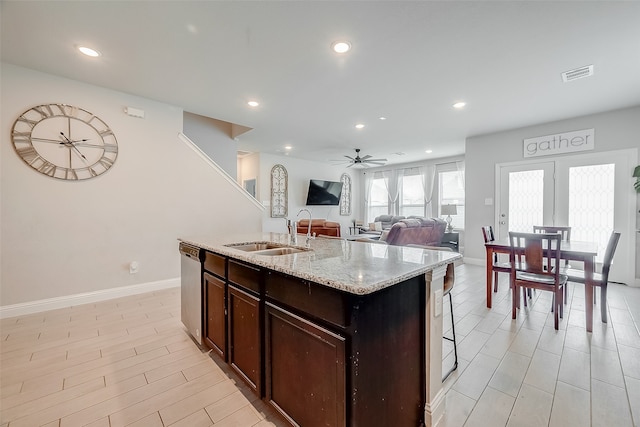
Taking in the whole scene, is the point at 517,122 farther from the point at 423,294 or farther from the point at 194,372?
the point at 194,372

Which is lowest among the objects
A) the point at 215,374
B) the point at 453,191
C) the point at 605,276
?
the point at 215,374

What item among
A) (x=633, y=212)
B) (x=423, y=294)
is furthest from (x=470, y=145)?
(x=423, y=294)

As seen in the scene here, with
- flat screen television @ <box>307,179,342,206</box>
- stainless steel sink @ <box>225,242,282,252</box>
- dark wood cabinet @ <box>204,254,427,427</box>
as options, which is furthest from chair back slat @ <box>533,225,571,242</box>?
flat screen television @ <box>307,179,342,206</box>

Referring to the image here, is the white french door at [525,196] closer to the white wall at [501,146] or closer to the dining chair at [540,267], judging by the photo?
the white wall at [501,146]

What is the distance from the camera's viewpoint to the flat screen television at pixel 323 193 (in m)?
8.12

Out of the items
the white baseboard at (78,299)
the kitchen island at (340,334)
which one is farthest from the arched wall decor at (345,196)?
the kitchen island at (340,334)

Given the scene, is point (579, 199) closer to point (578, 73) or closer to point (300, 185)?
point (578, 73)

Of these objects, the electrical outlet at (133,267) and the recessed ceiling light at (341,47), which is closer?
the recessed ceiling light at (341,47)

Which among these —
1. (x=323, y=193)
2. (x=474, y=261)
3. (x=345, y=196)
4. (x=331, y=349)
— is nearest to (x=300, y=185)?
(x=323, y=193)

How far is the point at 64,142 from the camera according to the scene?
3.05 metres

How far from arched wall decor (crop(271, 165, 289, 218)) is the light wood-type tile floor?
483 cm

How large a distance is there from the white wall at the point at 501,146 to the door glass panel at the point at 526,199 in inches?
11.6

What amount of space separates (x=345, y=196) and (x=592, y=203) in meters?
6.31

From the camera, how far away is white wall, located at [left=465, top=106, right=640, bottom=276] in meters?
3.93
